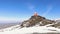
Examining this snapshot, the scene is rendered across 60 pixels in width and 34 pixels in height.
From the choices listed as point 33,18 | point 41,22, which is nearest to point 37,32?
point 41,22

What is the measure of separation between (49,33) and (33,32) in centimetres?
147

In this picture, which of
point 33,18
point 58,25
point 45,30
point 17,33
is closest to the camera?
point 17,33

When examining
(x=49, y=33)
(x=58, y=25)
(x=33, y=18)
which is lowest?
(x=49, y=33)

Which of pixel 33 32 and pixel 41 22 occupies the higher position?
pixel 41 22

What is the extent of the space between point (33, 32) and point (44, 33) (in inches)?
41.8

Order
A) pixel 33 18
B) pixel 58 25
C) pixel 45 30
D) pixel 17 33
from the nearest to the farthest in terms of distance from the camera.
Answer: pixel 17 33
pixel 45 30
pixel 58 25
pixel 33 18

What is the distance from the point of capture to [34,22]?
15.9m

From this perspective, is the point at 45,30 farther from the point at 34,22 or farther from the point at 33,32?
the point at 34,22

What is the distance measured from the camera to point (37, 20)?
1611cm

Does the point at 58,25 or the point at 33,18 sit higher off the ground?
the point at 33,18

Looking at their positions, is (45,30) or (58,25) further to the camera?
(58,25)

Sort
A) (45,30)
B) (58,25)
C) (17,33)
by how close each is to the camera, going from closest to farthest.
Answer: (17,33) < (45,30) < (58,25)

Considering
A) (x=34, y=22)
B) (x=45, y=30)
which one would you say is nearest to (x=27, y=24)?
(x=34, y=22)

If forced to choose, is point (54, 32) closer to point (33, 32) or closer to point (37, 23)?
point (33, 32)
